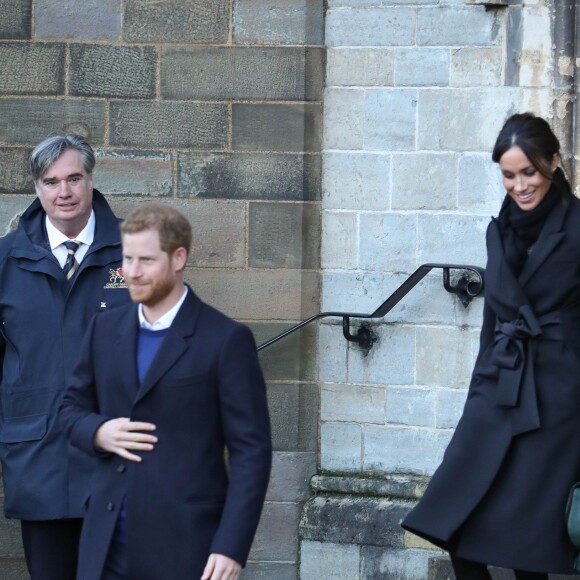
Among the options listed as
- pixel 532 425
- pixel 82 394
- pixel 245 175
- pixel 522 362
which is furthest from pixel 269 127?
pixel 82 394

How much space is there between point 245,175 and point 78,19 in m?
1.00

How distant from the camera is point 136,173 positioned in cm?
588

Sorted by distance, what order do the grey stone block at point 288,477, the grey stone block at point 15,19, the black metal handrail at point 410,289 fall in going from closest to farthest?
the black metal handrail at point 410,289, the grey stone block at point 15,19, the grey stone block at point 288,477

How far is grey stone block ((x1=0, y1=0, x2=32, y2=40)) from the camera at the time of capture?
19.3ft

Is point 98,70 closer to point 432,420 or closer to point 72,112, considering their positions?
point 72,112

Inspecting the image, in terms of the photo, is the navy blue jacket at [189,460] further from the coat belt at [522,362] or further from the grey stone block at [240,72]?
the grey stone block at [240,72]

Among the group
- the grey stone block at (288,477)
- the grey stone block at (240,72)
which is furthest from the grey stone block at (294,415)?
the grey stone block at (240,72)

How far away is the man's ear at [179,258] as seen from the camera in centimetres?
343

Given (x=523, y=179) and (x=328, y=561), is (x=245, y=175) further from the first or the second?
(x=523, y=179)

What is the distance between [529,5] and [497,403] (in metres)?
2.15

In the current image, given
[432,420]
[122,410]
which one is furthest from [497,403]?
[432,420]

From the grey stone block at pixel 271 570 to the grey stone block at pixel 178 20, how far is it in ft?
7.67

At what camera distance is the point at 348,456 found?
5973mm

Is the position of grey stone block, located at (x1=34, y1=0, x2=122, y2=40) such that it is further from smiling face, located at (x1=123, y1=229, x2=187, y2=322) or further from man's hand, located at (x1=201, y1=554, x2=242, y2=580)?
man's hand, located at (x1=201, y1=554, x2=242, y2=580)
